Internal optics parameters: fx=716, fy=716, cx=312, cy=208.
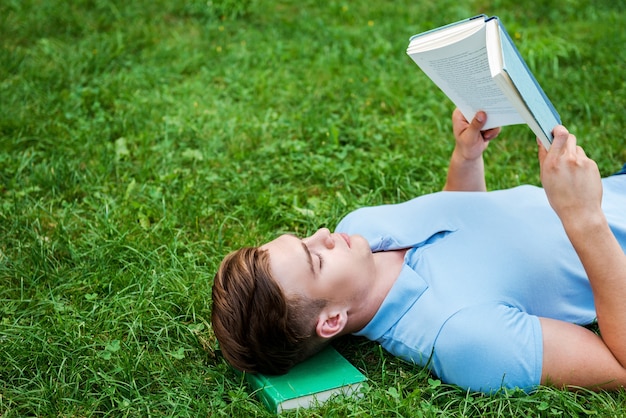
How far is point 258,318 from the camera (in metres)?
2.51

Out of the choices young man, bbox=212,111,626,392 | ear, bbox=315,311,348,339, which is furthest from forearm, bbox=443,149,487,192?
ear, bbox=315,311,348,339

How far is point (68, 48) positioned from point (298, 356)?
385 cm

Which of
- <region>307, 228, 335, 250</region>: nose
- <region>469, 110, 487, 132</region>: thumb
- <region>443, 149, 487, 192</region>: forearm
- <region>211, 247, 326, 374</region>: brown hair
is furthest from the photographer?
<region>443, 149, 487, 192</region>: forearm

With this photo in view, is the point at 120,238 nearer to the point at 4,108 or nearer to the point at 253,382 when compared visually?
the point at 253,382

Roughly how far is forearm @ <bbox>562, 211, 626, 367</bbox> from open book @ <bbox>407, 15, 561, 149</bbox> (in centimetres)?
30

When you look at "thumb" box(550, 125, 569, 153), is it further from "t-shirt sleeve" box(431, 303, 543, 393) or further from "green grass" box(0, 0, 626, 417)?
"green grass" box(0, 0, 626, 417)

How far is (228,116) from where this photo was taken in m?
4.71

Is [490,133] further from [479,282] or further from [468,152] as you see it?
[479,282]

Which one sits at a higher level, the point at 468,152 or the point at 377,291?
the point at 468,152

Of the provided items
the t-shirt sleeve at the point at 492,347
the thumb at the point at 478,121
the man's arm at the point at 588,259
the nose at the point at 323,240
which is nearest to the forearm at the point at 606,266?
the man's arm at the point at 588,259

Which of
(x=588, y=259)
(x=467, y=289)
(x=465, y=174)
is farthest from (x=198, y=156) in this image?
(x=588, y=259)

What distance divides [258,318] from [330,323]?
0.27 metres

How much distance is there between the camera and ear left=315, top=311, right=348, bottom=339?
2.56m

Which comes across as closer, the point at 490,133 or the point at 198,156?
the point at 490,133
